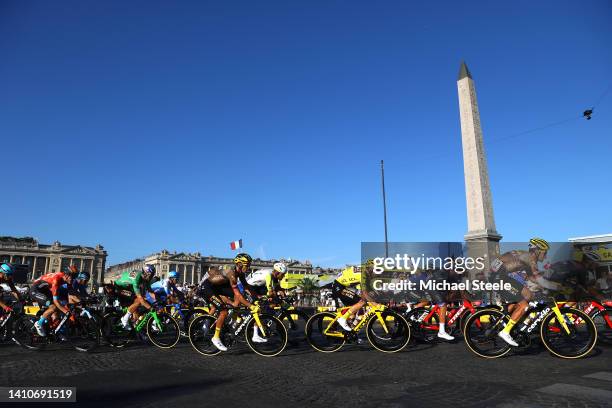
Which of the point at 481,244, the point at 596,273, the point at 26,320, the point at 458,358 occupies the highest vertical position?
the point at 481,244

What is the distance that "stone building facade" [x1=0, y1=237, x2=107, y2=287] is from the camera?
144000mm

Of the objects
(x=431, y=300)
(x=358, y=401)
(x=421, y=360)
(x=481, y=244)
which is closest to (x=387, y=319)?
(x=421, y=360)

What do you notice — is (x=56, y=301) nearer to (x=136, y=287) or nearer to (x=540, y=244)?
(x=136, y=287)

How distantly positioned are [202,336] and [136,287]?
208 centimetres

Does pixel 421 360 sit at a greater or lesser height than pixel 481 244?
lesser

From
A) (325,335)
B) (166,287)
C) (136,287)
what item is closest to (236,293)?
(325,335)

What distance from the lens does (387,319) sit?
834 centimetres

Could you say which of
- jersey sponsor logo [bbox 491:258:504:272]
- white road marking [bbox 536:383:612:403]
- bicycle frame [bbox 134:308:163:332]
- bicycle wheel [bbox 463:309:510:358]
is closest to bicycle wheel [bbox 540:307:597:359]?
bicycle wheel [bbox 463:309:510:358]

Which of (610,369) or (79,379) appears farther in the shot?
(610,369)

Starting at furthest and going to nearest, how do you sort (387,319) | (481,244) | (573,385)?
(481,244) < (387,319) < (573,385)

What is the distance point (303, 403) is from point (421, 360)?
3.53 meters

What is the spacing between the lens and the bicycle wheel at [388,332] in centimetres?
818

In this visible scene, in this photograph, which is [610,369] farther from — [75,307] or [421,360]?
[75,307]

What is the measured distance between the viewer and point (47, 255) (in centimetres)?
15000
